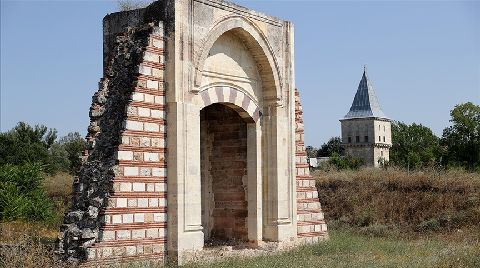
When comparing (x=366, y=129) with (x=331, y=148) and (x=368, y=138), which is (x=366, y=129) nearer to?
(x=368, y=138)

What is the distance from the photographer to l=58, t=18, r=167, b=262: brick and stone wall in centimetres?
834

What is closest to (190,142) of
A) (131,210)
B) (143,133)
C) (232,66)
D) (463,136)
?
(143,133)

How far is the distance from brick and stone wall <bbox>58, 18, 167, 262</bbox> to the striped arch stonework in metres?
1.15

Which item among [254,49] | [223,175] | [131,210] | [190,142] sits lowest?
[131,210]

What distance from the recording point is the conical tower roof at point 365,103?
2911 inches

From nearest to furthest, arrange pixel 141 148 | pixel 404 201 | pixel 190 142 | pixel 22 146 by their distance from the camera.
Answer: pixel 141 148, pixel 190 142, pixel 404 201, pixel 22 146

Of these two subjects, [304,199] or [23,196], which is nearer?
[304,199]

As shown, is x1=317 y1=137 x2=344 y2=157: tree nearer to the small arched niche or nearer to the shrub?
the shrub

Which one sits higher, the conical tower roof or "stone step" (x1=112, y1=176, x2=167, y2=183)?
the conical tower roof

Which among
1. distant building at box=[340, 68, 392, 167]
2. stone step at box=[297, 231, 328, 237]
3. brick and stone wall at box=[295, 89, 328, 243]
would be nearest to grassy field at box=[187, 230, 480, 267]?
stone step at box=[297, 231, 328, 237]

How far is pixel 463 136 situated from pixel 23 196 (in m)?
35.9

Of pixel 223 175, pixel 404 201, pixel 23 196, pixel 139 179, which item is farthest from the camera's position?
pixel 23 196

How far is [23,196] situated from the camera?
58.6 feet

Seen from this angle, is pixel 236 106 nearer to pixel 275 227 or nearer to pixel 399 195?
pixel 275 227
